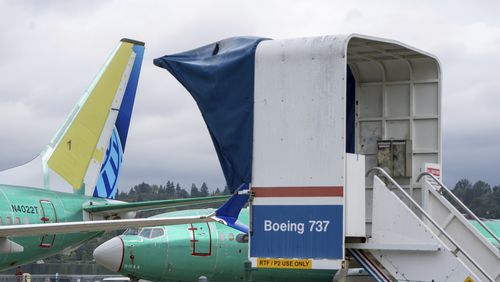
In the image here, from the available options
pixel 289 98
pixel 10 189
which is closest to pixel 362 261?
pixel 289 98

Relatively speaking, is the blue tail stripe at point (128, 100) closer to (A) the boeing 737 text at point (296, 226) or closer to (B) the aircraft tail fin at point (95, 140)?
(B) the aircraft tail fin at point (95, 140)

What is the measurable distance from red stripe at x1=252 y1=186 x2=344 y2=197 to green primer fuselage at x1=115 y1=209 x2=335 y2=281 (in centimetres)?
1052

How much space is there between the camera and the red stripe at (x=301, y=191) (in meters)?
10.2

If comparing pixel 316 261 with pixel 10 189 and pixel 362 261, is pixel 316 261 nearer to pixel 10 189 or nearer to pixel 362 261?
pixel 362 261

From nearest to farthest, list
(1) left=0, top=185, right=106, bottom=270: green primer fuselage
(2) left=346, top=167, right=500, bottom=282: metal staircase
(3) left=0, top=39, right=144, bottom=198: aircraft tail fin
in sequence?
(2) left=346, top=167, right=500, bottom=282: metal staircase → (1) left=0, top=185, right=106, bottom=270: green primer fuselage → (3) left=0, top=39, right=144, bottom=198: aircraft tail fin

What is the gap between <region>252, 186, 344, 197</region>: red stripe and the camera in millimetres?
10211

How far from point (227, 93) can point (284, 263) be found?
2.25 m

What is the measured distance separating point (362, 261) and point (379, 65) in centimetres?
293

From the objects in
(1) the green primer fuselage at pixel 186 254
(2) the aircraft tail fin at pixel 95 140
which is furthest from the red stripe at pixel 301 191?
(2) the aircraft tail fin at pixel 95 140

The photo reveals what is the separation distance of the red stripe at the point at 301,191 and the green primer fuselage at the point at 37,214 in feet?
34.2

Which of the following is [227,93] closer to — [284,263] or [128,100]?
[284,263]

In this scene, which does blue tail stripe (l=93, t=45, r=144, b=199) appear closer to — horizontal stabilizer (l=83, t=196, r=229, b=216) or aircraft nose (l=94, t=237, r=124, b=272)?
horizontal stabilizer (l=83, t=196, r=229, b=216)

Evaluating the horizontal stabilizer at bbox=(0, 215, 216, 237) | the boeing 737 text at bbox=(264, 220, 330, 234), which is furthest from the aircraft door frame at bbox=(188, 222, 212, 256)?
the boeing 737 text at bbox=(264, 220, 330, 234)

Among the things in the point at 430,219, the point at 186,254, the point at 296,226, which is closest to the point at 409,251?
the point at 430,219
